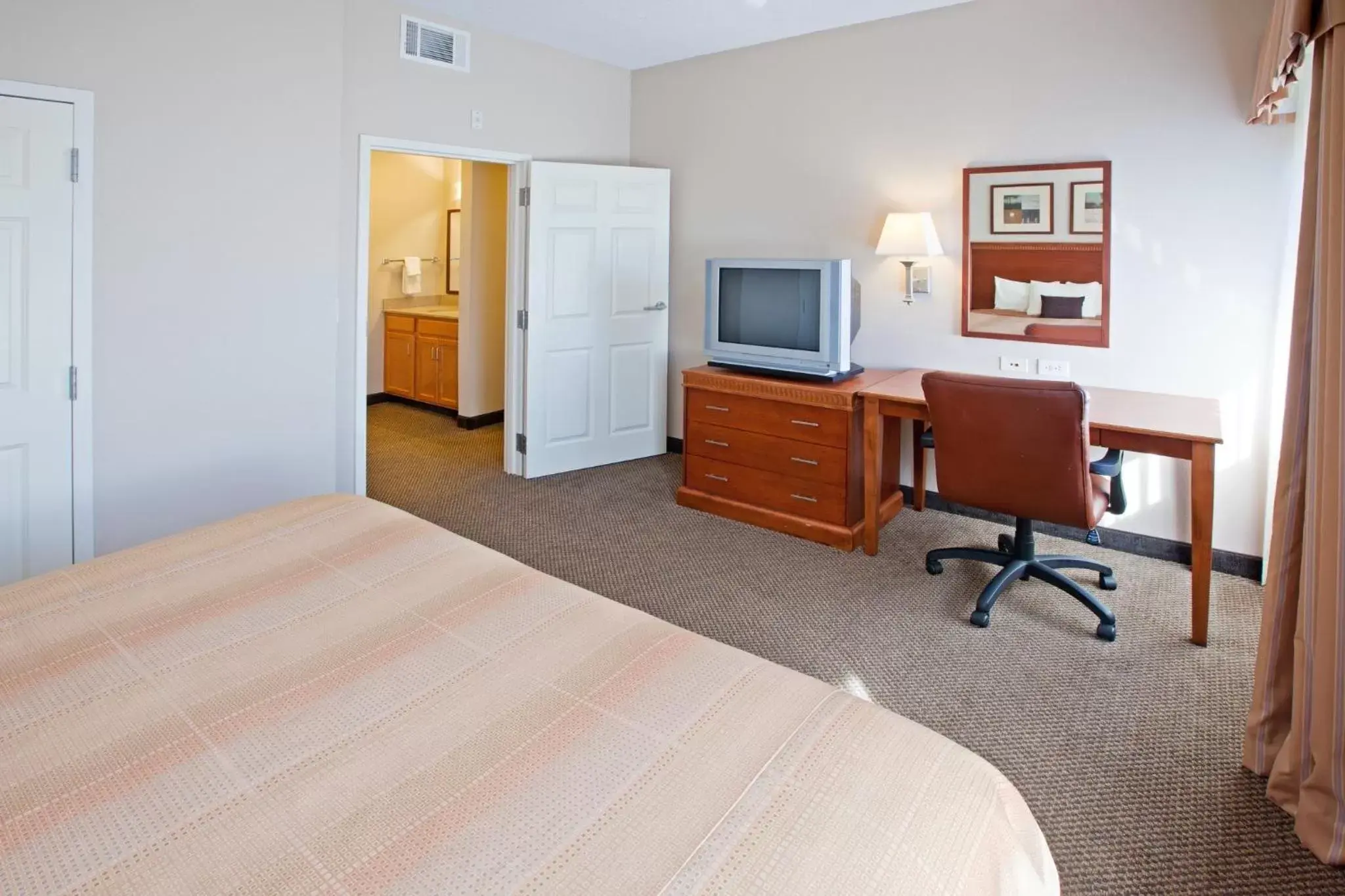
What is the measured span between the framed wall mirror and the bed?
2943 millimetres

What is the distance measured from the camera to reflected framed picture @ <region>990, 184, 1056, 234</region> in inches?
144

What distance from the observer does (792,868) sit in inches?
36.2

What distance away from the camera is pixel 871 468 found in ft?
11.6

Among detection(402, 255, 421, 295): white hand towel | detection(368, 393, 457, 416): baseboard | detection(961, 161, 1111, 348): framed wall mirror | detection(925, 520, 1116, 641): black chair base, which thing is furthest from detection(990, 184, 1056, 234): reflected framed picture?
detection(402, 255, 421, 295): white hand towel

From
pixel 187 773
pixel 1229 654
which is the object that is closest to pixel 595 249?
pixel 1229 654

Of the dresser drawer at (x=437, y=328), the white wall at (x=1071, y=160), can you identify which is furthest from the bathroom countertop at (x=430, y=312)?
the white wall at (x=1071, y=160)

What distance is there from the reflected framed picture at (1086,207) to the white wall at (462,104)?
2810 millimetres

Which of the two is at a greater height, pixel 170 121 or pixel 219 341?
pixel 170 121

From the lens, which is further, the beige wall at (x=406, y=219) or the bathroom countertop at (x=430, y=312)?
the beige wall at (x=406, y=219)

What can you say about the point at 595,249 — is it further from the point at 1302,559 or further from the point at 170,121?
the point at 1302,559

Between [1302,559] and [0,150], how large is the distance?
12.9 ft

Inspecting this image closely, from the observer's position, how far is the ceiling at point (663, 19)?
3.91 meters

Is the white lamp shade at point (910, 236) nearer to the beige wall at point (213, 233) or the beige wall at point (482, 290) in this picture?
the beige wall at point (213, 233)

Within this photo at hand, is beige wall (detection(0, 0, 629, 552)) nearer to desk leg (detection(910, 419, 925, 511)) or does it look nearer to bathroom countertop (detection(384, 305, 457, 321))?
bathroom countertop (detection(384, 305, 457, 321))
